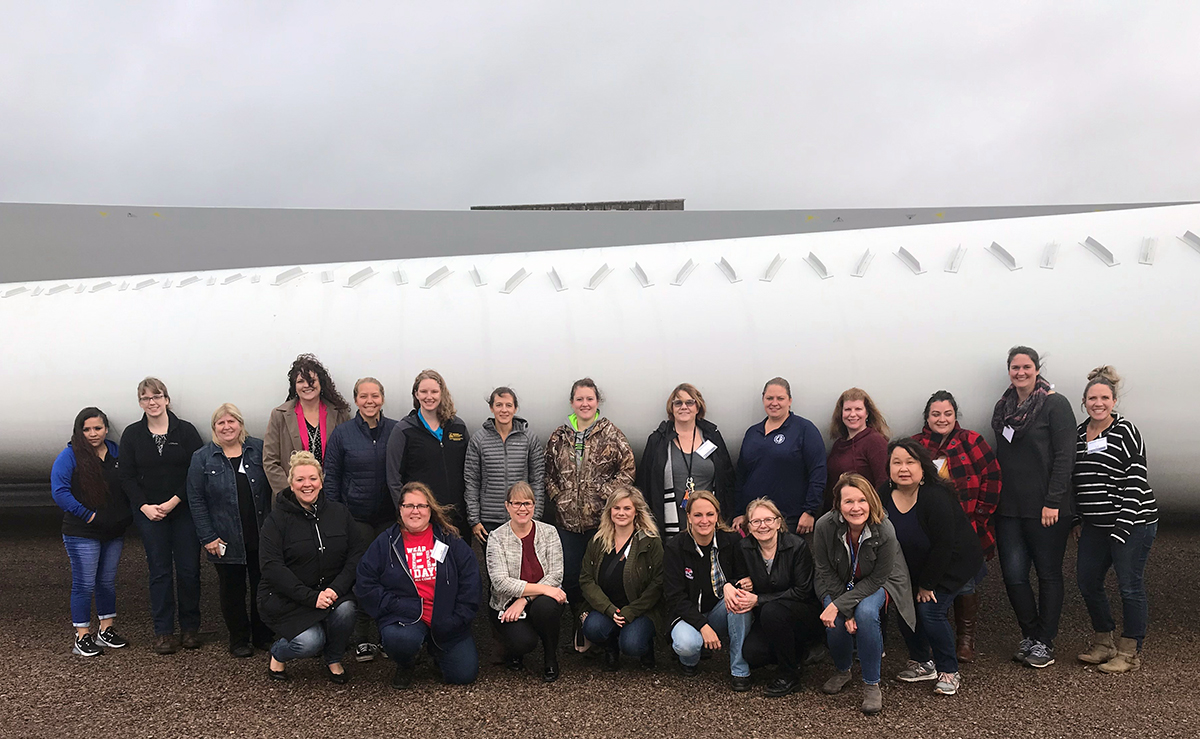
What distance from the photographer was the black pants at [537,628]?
379 centimetres

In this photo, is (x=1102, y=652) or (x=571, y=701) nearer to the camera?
(x=571, y=701)

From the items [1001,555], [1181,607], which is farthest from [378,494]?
[1181,607]

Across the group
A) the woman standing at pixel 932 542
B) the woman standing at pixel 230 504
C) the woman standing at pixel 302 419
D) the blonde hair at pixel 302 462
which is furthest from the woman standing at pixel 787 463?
the woman standing at pixel 230 504

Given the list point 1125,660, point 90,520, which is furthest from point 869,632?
point 90,520

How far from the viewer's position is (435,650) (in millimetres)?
3760

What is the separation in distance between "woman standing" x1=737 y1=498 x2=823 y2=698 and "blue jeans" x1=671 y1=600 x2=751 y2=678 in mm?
46

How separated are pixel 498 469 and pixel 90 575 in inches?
98.3

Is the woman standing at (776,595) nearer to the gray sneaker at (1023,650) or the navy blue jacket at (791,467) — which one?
the navy blue jacket at (791,467)

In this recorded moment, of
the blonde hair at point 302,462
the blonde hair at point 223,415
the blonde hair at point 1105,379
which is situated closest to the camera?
the blonde hair at point 1105,379

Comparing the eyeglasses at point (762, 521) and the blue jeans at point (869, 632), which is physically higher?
the eyeglasses at point (762, 521)

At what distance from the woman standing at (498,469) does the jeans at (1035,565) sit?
2533 mm

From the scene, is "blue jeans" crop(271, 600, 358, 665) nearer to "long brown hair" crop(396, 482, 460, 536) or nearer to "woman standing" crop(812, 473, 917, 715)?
"long brown hair" crop(396, 482, 460, 536)

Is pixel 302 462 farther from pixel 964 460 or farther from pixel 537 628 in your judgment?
pixel 964 460

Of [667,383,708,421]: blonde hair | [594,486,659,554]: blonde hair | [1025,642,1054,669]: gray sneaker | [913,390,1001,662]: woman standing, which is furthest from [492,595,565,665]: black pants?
[1025,642,1054,669]: gray sneaker
